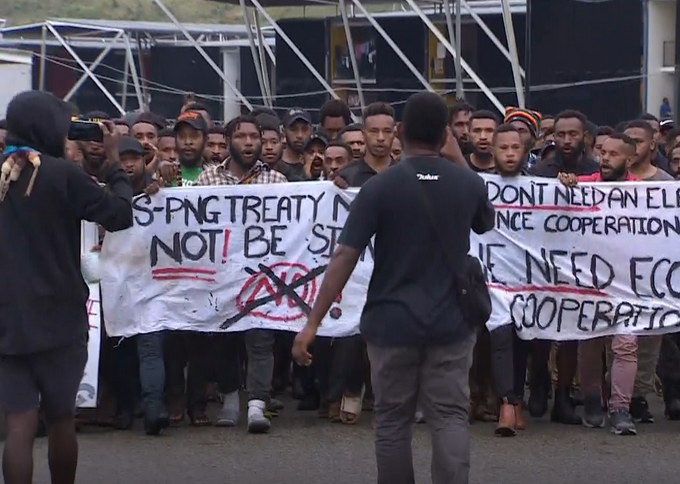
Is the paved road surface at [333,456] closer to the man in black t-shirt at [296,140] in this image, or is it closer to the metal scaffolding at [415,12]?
the man in black t-shirt at [296,140]

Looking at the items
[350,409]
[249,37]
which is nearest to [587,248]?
[350,409]

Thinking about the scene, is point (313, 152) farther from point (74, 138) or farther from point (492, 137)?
point (74, 138)

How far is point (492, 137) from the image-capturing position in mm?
8922

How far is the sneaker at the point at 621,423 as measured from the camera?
830cm

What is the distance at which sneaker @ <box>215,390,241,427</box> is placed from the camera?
8633 millimetres

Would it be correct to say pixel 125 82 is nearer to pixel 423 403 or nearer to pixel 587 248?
pixel 587 248

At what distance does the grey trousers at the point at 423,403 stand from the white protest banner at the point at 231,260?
283 centimetres

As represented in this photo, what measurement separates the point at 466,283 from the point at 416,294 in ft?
0.77

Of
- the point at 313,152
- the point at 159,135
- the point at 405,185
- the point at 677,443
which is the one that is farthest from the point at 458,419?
the point at 159,135

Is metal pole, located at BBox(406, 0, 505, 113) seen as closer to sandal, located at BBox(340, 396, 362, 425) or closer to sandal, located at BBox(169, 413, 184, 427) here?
sandal, located at BBox(340, 396, 362, 425)

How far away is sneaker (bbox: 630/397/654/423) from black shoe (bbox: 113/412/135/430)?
3196mm

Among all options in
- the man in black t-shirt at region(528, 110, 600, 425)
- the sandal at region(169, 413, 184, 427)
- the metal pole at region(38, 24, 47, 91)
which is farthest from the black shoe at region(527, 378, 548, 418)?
the metal pole at region(38, 24, 47, 91)

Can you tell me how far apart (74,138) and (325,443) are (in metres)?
2.75

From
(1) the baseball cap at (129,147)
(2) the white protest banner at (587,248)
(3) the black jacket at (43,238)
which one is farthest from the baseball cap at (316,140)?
(3) the black jacket at (43,238)
